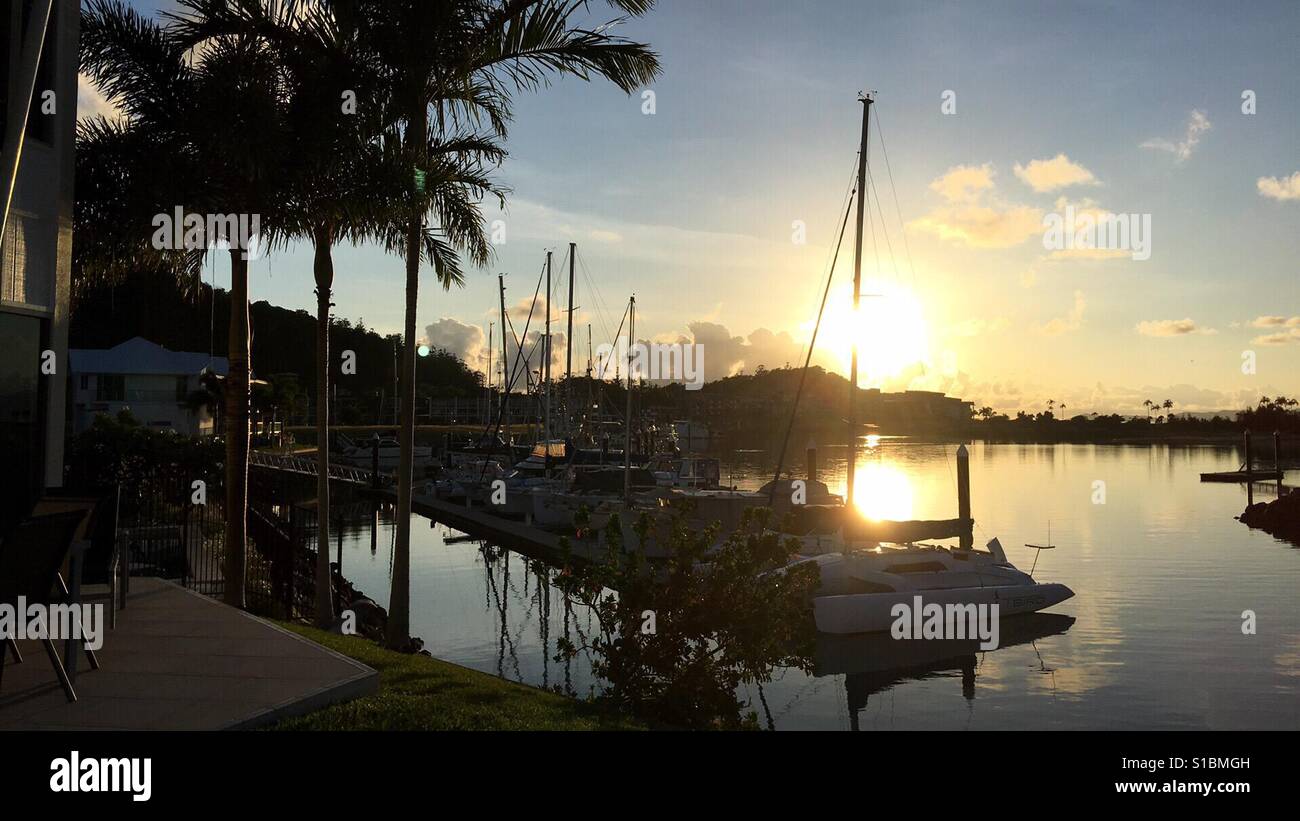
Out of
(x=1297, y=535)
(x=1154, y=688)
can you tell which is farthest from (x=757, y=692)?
(x=1297, y=535)

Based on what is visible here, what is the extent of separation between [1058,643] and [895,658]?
5.19 m

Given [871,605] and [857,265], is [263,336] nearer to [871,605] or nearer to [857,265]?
[857,265]

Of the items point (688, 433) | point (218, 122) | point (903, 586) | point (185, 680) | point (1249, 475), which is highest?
point (218, 122)

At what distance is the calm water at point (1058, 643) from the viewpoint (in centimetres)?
1912

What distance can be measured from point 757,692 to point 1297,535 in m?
41.6

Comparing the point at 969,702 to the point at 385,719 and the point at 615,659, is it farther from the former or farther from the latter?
the point at 385,719

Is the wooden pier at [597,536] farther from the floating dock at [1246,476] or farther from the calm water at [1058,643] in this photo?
the floating dock at [1246,476]

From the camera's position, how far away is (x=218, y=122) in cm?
1234

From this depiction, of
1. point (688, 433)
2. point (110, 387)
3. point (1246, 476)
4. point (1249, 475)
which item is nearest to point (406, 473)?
point (110, 387)

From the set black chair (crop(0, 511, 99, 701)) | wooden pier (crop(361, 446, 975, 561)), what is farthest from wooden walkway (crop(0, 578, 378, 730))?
wooden pier (crop(361, 446, 975, 561))

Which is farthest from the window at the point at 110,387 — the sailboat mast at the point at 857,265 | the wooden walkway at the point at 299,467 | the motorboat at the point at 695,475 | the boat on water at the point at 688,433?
the boat on water at the point at 688,433

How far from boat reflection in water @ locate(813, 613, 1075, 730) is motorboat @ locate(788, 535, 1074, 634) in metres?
0.46

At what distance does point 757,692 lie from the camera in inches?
779

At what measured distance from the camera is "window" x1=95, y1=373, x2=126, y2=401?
50.4 meters
